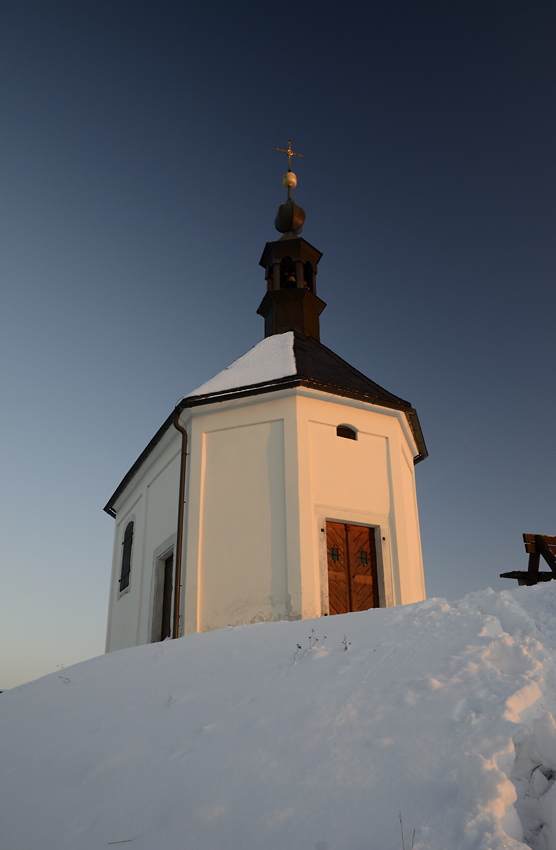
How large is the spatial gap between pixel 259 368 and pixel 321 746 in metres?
10.1

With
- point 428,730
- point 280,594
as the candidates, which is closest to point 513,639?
point 428,730

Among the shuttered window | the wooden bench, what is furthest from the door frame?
the shuttered window

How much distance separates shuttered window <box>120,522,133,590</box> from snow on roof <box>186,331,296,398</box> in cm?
529

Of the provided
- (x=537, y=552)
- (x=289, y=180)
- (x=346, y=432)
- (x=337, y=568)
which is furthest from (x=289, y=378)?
(x=289, y=180)

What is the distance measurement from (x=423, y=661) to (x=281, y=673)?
3.71ft

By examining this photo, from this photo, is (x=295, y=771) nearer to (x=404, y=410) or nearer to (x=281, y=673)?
(x=281, y=673)

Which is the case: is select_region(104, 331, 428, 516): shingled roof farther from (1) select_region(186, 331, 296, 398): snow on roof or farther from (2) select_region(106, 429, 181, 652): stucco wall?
(2) select_region(106, 429, 181, 652): stucco wall

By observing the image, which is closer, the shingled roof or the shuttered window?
the shingled roof

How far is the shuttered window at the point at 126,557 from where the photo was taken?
52.0 feet

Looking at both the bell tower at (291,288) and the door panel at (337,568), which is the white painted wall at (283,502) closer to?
the door panel at (337,568)

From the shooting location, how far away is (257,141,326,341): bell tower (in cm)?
1617

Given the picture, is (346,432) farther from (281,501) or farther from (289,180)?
(289,180)

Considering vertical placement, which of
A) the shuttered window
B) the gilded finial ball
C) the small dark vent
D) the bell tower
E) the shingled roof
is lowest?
the shuttered window

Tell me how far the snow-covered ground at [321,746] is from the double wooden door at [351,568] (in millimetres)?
5168
